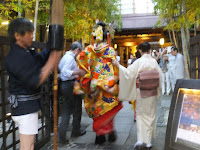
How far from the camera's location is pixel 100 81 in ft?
13.6

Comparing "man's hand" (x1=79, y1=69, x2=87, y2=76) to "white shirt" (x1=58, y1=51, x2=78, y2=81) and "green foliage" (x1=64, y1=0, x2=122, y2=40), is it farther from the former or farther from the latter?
"green foliage" (x1=64, y1=0, x2=122, y2=40)

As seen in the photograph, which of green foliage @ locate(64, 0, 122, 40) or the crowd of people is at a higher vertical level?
green foliage @ locate(64, 0, 122, 40)

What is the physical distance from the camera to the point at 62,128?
167 inches

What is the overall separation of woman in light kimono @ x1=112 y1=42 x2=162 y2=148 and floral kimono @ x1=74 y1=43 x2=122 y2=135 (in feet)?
0.63

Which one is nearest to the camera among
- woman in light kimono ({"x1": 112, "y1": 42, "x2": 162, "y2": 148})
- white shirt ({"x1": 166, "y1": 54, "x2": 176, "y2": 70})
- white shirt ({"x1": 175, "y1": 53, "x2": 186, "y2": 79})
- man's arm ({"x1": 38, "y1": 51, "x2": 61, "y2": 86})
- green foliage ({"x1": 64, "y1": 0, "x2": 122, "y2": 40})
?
man's arm ({"x1": 38, "y1": 51, "x2": 61, "y2": 86})

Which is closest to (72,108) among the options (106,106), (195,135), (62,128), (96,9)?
(62,128)

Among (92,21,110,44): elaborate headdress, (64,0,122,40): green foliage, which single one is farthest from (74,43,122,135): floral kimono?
(64,0,122,40): green foliage

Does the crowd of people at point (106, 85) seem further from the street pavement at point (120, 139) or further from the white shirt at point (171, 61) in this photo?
the white shirt at point (171, 61)

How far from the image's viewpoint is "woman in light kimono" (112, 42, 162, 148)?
13.1 ft

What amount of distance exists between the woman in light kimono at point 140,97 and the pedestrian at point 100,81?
20 centimetres

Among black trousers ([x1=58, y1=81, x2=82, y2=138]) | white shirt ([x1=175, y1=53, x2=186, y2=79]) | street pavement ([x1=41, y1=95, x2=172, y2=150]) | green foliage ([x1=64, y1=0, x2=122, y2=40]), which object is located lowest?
street pavement ([x1=41, y1=95, x2=172, y2=150])

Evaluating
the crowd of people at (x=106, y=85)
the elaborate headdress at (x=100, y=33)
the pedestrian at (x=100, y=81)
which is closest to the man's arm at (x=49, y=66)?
the crowd of people at (x=106, y=85)

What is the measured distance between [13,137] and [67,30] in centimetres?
921

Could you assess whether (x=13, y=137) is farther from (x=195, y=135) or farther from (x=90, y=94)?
(x=195, y=135)
